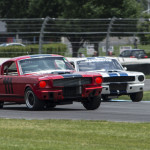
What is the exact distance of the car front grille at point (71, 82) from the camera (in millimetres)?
12961

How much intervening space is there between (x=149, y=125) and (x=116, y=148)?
239cm

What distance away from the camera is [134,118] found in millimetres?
11258

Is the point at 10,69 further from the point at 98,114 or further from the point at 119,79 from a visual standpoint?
the point at 98,114

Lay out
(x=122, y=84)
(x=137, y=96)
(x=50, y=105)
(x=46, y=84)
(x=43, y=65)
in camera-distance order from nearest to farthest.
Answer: (x=46, y=84), (x=50, y=105), (x=43, y=65), (x=122, y=84), (x=137, y=96)

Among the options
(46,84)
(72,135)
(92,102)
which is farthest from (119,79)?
(72,135)

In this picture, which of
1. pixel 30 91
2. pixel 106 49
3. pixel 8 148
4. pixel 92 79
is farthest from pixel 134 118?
pixel 106 49

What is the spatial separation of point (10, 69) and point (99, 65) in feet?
11.0

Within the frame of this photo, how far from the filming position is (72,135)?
8828 mm

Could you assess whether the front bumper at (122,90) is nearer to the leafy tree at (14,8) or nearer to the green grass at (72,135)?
the green grass at (72,135)

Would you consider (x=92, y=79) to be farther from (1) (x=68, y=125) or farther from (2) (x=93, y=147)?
(2) (x=93, y=147)

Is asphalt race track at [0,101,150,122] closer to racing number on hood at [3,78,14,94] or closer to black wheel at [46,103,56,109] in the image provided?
black wheel at [46,103,56,109]

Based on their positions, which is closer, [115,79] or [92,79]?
[92,79]

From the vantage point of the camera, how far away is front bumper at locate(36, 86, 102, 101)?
512 inches

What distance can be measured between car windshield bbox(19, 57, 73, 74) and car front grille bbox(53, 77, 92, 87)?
1.06 metres
